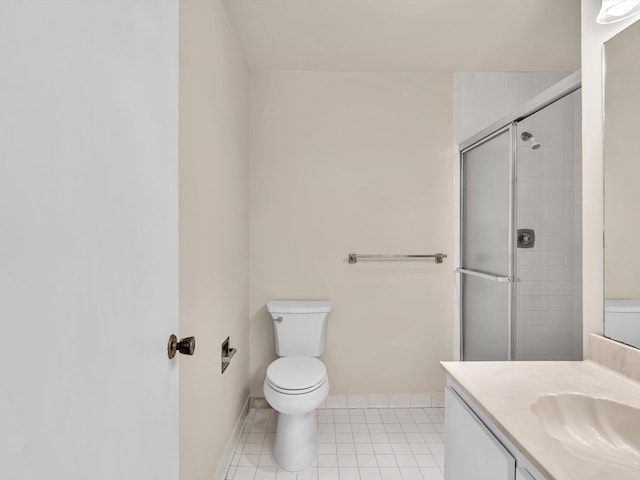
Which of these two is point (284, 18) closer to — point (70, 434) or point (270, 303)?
point (270, 303)

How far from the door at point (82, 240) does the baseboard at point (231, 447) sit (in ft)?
3.85

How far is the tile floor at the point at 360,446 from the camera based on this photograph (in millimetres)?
1826

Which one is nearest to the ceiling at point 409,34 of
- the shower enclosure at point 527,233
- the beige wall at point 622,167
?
the shower enclosure at point 527,233

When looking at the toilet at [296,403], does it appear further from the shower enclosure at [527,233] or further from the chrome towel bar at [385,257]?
→ the shower enclosure at [527,233]

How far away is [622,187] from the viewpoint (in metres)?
1.14

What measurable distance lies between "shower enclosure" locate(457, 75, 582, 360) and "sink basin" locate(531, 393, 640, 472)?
0.72 m

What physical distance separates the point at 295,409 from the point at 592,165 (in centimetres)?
162

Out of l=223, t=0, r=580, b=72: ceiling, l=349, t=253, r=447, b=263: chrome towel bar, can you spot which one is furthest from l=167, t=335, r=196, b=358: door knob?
l=349, t=253, r=447, b=263: chrome towel bar

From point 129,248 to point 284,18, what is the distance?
69.1 inches

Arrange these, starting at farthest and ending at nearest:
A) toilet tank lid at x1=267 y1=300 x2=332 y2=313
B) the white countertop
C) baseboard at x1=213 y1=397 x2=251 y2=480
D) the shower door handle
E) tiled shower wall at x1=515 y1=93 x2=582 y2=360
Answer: toilet tank lid at x1=267 y1=300 x2=332 y2=313 → the shower door handle → baseboard at x1=213 y1=397 x2=251 y2=480 → tiled shower wall at x1=515 y1=93 x2=582 y2=360 → the white countertop

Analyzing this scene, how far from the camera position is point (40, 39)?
410 millimetres

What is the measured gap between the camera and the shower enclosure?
5.13 feet

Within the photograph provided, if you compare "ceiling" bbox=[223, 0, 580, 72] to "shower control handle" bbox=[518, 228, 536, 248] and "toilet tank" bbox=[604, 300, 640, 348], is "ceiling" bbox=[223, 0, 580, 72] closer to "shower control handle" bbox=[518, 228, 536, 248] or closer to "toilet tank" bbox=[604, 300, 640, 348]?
"shower control handle" bbox=[518, 228, 536, 248]

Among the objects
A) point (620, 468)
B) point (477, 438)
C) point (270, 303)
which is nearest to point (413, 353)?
point (270, 303)
